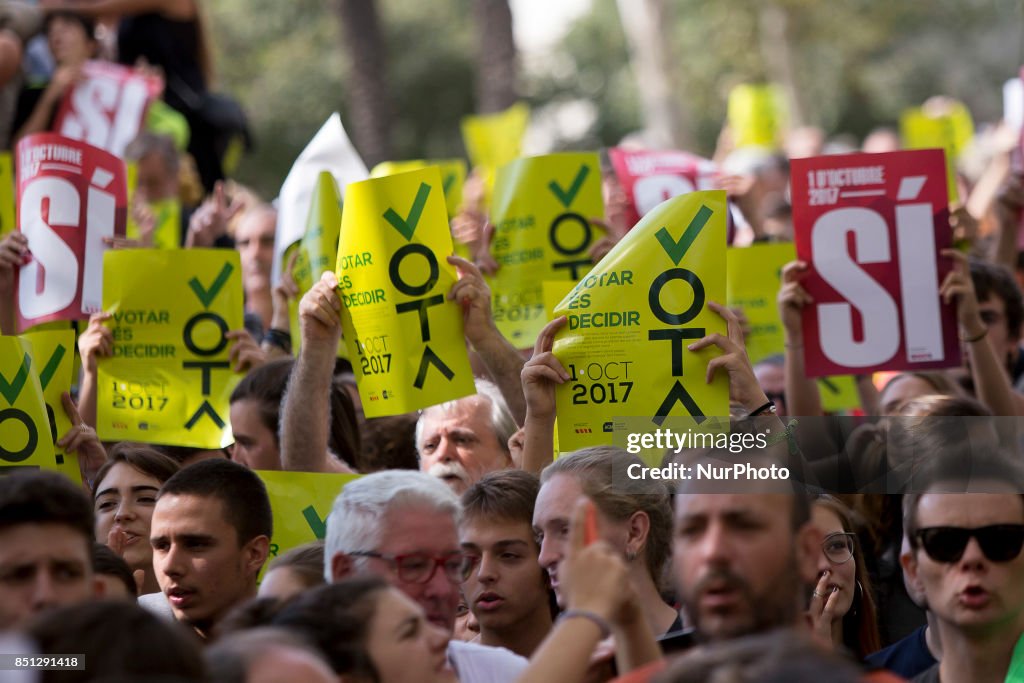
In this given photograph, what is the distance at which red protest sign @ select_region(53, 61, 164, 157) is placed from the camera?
995 cm

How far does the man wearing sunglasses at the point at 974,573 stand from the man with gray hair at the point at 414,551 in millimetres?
1112

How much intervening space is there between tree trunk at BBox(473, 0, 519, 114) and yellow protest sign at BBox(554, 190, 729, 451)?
14485mm

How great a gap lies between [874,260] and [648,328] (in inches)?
59.0

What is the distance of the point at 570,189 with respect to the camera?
293 inches

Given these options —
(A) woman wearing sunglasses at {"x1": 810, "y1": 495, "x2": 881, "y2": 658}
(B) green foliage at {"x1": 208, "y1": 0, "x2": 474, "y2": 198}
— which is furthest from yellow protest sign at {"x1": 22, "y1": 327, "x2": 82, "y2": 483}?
(B) green foliage at {"x1": 208, "y1": 0, "x2": 474, "y2": 198}

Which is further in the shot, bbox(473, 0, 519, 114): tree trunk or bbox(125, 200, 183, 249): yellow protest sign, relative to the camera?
bbox(473, 0, 519, 114): tree trunk

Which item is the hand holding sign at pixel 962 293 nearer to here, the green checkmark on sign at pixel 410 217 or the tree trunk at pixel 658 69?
the green checkmark on sign at pixel 410 217

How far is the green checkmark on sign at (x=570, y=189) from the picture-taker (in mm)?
7445

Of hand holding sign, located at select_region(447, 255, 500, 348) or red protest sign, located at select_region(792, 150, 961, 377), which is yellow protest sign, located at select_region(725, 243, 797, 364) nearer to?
red protest sign, located at select_region(792, 150, 961, 377)

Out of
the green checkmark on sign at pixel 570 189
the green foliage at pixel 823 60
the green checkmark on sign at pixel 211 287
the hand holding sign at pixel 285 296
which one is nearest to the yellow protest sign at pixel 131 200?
the hand holding sign at pixel 285 296

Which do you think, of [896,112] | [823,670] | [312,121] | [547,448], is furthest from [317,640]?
[896,112]

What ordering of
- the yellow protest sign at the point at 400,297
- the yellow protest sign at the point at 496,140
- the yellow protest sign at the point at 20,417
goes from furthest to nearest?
the yellow protest sign at the point at 496,140, the yellow protest sign at the point at 400,297, the yellow protest sign at the point at 20,417

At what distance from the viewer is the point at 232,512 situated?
5.36 metres

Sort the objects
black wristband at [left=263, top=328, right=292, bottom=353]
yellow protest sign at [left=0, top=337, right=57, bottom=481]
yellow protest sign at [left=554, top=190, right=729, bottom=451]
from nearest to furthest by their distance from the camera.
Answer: yellow protest sign at [left=554, top=190, right=729, bottom=451]
yellow protest sign at [left=0, top=337, right=57, bottom=481]
black wristband at [left=263, top=328, right=292, bottom=353]
